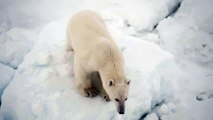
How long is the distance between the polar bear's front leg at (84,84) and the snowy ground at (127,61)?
0.09 m

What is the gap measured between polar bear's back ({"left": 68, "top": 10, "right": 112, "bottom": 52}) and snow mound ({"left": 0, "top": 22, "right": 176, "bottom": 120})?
0.42 metres

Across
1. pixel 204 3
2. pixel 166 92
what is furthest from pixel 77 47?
pixel 204 3

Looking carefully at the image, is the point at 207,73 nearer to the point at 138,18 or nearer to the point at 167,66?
the point at 167,66

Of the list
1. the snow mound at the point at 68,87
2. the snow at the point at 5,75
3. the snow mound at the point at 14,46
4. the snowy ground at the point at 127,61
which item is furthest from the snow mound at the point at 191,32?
the snow at the point at 5,75

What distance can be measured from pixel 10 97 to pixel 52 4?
382 centimetres

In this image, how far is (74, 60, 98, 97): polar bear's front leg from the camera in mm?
4332

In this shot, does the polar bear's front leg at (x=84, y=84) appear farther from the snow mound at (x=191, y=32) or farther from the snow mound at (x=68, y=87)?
the snow mound at (x=191, y=32)

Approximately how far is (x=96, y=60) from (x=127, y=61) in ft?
3.07

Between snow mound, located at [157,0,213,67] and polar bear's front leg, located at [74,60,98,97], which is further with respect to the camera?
snow mound, located at [157,0,213,67]

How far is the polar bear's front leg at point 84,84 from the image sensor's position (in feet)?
14.2

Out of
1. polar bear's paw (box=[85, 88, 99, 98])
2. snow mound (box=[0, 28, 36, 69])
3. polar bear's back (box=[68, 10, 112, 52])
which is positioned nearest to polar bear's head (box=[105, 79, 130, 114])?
polar bear's paw (box=[85, 88, 99, 98])

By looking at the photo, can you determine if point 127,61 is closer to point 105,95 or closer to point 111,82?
point 105,95

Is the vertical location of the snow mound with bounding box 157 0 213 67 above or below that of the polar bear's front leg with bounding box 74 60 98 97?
below

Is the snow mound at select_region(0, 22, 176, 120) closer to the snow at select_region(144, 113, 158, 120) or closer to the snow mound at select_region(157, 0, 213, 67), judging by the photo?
the snow at select_region(144, 113, 158, 120)
